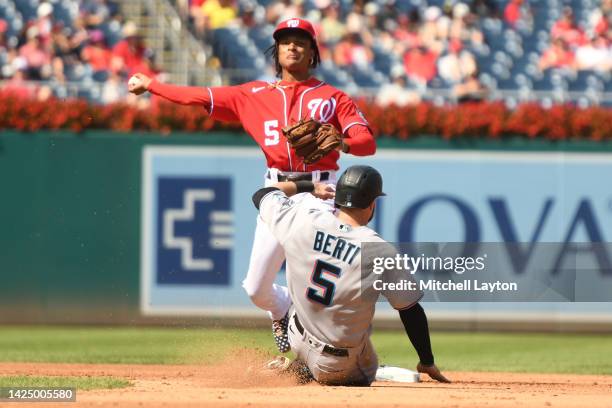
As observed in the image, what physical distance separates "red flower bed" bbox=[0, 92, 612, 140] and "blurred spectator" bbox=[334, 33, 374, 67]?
2914 mm

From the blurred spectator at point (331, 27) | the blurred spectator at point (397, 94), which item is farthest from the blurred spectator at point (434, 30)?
the blurred spectator at point (331, 27)

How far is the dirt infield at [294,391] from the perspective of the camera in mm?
5398

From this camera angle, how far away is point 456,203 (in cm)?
1193

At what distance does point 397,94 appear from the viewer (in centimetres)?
1334

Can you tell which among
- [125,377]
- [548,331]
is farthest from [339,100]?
[548,331]

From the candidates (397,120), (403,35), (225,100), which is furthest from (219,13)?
(225,100)

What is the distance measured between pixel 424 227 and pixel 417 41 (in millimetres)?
3814

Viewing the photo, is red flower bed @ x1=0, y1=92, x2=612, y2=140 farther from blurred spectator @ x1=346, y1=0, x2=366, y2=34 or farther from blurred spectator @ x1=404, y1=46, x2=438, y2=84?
blurred spectator @ x1=346, y1=0, x2=366, y2=34

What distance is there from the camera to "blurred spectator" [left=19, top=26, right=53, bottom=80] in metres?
13.7

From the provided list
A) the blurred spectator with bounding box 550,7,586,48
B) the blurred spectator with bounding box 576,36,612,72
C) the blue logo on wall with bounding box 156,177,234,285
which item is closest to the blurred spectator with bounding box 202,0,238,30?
the blue logo on wall with bounding box 156,177,234,285

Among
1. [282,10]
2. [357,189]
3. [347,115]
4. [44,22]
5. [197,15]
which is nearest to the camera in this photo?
[357,189]

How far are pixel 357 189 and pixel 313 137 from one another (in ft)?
2.71

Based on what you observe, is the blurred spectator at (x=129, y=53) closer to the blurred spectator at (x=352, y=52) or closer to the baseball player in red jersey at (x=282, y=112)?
the blurred spectator at (x=352, y=52)

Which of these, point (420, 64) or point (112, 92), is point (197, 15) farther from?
point (420, 64)
